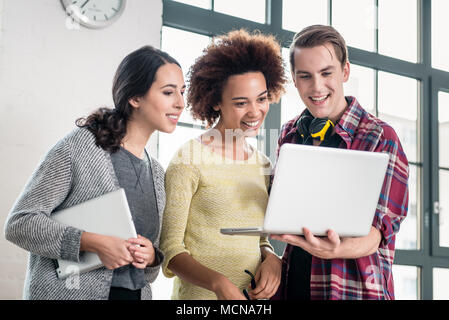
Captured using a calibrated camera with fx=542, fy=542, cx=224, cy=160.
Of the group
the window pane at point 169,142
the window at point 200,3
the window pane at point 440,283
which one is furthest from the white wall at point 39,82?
the window pane at point 440,283

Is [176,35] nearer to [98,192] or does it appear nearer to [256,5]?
[256,5]

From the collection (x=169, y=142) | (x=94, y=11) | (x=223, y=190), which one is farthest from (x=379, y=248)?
(x=94, y=11)

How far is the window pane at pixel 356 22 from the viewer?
149 inches

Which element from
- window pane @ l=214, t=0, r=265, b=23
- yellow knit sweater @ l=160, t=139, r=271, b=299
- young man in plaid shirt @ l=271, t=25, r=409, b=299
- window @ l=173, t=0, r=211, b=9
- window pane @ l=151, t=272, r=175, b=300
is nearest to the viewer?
young man in plaid shirt @ l=271, t=25, r=409, b=299

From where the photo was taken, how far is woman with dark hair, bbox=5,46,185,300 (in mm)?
1324

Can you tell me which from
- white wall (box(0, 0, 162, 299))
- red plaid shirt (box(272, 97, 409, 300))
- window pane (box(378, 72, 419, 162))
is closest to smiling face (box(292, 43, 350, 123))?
red plaid shirt (box(272, 97, 409, 300))

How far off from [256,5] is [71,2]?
124 centimetres

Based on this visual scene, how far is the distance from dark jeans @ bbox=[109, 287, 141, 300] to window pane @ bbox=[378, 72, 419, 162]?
2.85 metres

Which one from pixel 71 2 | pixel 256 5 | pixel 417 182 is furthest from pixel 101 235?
pixel 417 182

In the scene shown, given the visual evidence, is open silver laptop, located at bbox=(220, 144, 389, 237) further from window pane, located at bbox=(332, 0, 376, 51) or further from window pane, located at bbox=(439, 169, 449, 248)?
window pane, located at bbox=(439, 169, 449, 248)

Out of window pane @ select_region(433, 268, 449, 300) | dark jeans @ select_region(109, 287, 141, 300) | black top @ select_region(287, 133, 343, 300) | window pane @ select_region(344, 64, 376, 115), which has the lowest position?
window pane @ select_region(433, 268, 449, 300)

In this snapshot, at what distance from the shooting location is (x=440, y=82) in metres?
4.13

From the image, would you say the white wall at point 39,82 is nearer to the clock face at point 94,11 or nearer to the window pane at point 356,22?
the clock face at point 94,11

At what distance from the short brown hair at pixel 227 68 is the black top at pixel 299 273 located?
322mm
